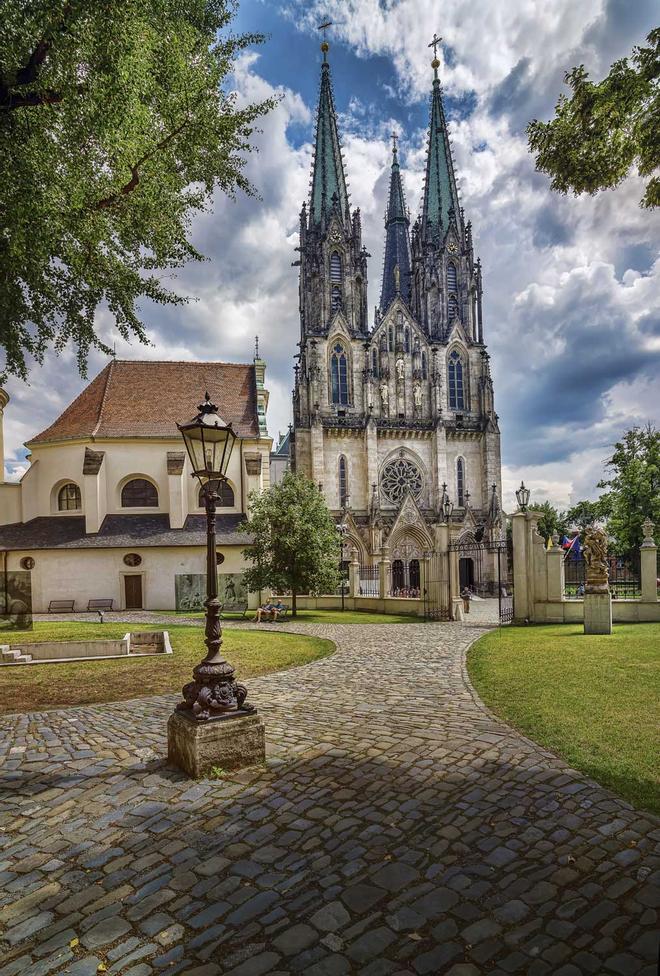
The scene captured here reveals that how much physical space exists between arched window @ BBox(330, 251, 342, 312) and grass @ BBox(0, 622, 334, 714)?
3479 centimetres

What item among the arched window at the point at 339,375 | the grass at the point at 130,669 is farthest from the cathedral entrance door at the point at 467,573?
the grass at the point at 130,669

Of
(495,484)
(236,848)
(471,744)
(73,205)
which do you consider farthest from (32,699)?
(495,484)

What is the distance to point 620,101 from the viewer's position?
18.3 feet

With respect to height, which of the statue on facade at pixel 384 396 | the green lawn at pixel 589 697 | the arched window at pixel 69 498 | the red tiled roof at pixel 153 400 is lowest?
the green lawn at pixel 589 697

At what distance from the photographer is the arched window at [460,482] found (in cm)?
4512

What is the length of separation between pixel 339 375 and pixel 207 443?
39233 mm

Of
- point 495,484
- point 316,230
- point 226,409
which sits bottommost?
point 495,484

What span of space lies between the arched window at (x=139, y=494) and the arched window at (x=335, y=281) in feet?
75.1

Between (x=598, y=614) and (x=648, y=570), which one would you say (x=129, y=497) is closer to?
(x=598, y=614)

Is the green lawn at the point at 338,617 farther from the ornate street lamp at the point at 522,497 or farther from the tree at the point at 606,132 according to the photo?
the tree at the point at 606,132

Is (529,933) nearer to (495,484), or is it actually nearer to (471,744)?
(471,744)

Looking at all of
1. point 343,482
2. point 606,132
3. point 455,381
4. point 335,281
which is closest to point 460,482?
point 455,381

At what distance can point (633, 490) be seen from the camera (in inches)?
1388

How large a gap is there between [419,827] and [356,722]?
8.94 feet
